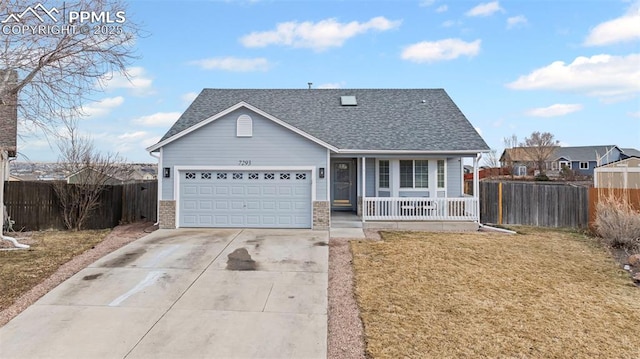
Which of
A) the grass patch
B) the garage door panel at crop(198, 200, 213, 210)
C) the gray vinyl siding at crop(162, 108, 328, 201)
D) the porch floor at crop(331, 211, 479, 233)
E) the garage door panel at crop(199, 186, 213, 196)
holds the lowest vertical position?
the grass patch

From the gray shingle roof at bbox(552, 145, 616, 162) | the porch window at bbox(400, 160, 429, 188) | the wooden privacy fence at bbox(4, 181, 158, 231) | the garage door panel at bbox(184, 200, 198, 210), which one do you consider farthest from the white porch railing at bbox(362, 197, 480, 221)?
the gray shingle roof at bbox(552, 145, 616, 162)

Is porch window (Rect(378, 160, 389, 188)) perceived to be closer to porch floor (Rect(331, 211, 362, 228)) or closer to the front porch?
the front porch

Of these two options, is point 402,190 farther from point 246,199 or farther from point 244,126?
point 244,126

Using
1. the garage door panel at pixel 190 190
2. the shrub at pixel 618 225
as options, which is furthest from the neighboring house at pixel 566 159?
the garage door panel at pixel 190 190

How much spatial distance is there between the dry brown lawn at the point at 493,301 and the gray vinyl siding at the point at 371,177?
472 cm

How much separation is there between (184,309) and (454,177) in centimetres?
1204

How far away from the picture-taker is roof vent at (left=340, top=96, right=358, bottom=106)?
1643cm

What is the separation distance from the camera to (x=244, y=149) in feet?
40.2

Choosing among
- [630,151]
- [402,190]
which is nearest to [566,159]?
[630,151]

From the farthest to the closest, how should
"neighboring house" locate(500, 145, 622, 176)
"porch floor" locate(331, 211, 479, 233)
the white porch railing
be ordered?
"neighboring house" locate(500, 145, 622, 176)
the white porch railing
"porch floor" locate(331, 211, 479, 233)

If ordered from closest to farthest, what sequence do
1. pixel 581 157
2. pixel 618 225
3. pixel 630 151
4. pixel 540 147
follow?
pixel 618 225 → pixel 540 147 → pixel 581 157 → pixel 630 151

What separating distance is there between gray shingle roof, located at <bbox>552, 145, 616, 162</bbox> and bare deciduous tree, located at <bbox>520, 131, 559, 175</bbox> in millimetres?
7130

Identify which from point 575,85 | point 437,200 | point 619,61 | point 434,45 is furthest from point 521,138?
point 437,200

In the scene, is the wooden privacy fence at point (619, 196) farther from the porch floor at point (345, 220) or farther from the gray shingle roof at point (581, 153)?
the gray shingle roof at point (581, 153)
